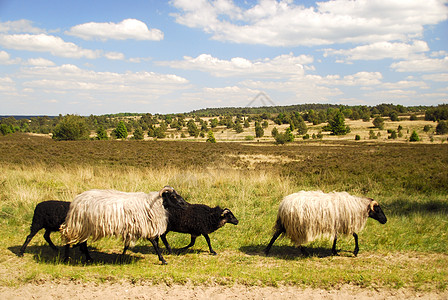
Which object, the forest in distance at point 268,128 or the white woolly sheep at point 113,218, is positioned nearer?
the white woolly sheep at point 113,218

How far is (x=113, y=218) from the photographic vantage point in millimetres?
6113

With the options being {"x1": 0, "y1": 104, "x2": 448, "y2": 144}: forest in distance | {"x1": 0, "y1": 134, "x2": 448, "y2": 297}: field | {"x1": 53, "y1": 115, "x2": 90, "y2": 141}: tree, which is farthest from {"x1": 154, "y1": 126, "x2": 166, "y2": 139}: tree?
{"x1": 0, "y1": 134, "x2": 448, "y2": 297}: field

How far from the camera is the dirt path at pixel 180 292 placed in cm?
497

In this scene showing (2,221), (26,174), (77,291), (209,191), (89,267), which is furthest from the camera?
(26,174)

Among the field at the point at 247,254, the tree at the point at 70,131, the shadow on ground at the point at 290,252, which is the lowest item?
the shadow on ground at the point at 290,252

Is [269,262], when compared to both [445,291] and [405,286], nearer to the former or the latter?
[405,286]

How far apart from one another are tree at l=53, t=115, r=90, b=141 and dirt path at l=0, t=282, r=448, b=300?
7315 centimetres

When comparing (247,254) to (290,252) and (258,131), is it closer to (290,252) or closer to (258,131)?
(290,252)

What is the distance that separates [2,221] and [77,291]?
543cm

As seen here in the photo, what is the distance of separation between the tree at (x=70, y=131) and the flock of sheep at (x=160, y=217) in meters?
71.4

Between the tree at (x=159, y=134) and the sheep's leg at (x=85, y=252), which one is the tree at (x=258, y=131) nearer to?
the tree at (x=159, y=134)

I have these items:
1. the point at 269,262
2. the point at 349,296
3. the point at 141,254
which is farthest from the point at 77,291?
the point at 349,296

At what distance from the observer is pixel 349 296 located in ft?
16.8

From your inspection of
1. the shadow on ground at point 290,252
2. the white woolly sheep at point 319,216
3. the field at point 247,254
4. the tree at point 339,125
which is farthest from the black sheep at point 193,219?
the tree at point 339,125
